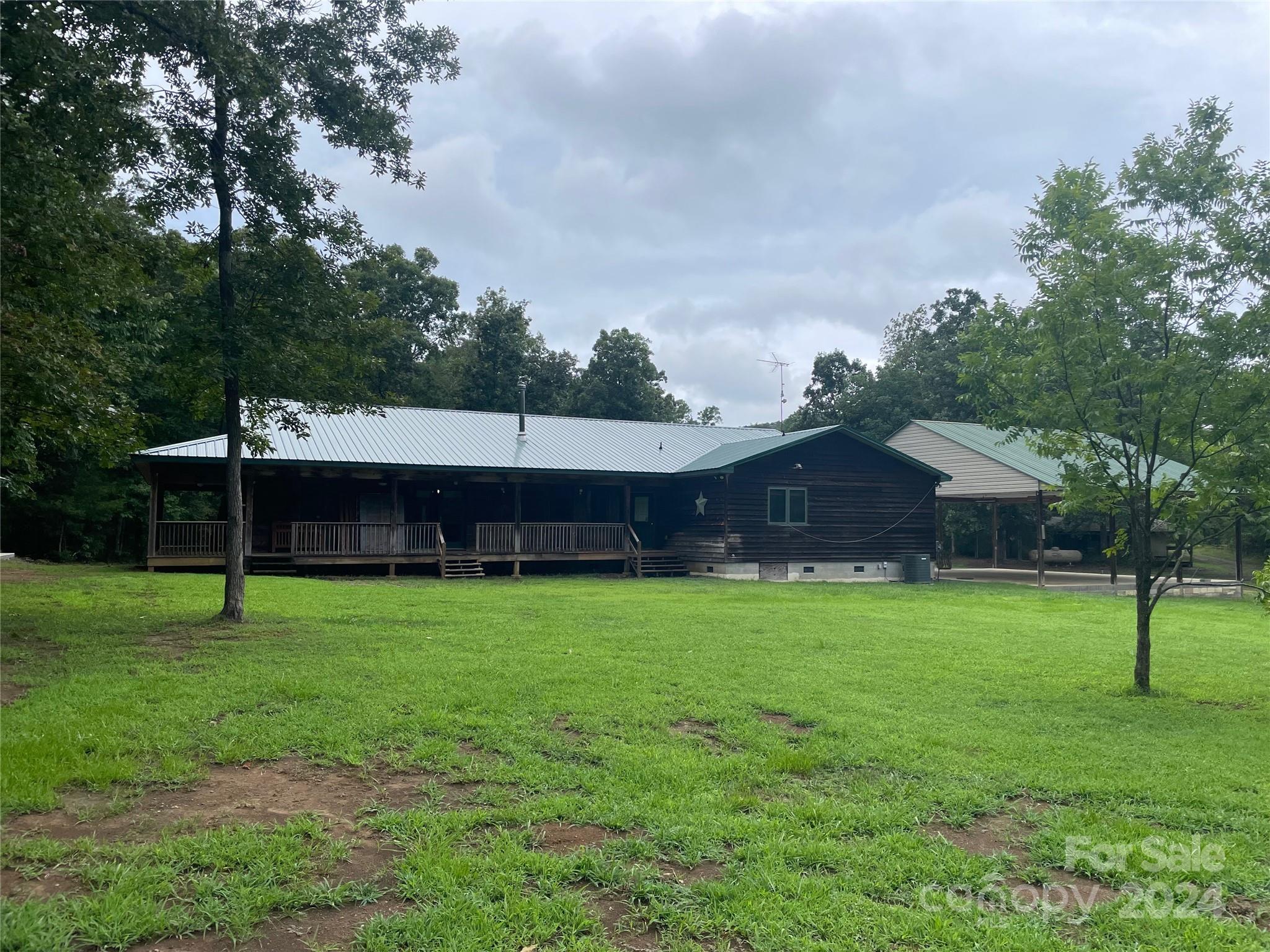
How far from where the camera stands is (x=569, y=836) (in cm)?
438

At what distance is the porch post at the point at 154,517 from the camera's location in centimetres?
2058

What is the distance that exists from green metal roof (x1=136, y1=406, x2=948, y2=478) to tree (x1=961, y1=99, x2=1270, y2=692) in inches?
610

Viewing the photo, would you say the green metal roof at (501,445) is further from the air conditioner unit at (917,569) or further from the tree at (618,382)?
the tree at (618,382)

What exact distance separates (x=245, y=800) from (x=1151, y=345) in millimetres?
8704

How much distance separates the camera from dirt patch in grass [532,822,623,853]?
4246 millimetres

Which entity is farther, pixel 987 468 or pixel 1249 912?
pixel 987 468

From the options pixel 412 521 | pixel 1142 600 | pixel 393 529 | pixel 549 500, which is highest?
pixel 549 500

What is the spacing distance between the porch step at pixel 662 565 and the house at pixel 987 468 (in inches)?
354

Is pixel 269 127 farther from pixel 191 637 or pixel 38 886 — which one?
pixel 38 886

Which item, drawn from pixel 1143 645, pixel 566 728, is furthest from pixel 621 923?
pixel 1143 645

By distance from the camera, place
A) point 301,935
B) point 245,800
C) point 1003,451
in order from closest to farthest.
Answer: point 301,935 → point 245,800 → point 1003,451

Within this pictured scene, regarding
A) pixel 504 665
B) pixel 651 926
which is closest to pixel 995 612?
pixel 504 665

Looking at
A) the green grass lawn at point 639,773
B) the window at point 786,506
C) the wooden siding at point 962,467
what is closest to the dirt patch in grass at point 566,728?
the green grass lawn at point 639,773

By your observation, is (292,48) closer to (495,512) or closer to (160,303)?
(160,303)
